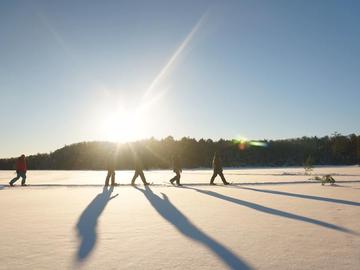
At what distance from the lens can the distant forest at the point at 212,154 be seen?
308 ft

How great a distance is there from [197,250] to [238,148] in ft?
316

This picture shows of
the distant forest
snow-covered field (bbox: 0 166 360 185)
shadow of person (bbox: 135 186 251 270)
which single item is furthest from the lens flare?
shadow of person (bbox: 135 186 251 270)

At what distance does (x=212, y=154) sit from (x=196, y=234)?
306 feet

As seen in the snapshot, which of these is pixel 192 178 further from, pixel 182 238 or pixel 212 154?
pixel 212 154

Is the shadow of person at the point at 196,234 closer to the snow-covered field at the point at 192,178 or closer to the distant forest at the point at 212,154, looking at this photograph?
the snow-covered field at the point at 192,178

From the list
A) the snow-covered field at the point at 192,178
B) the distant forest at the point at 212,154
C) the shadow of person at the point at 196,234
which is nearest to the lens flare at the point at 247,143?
the distant forest at the point at 212,154

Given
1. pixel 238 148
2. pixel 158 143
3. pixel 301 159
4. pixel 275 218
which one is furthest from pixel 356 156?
pixel 275 218

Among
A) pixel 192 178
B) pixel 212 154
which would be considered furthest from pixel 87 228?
pixel 212 154

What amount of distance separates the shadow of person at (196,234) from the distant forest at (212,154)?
77.3 m

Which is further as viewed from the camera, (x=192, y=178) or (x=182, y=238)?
(x=192, y=178)

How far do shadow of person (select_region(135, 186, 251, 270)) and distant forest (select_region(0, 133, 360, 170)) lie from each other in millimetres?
77279

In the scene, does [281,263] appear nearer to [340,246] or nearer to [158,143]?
[340,246]

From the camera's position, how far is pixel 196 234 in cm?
659

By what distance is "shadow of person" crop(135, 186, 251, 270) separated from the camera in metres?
4.81
